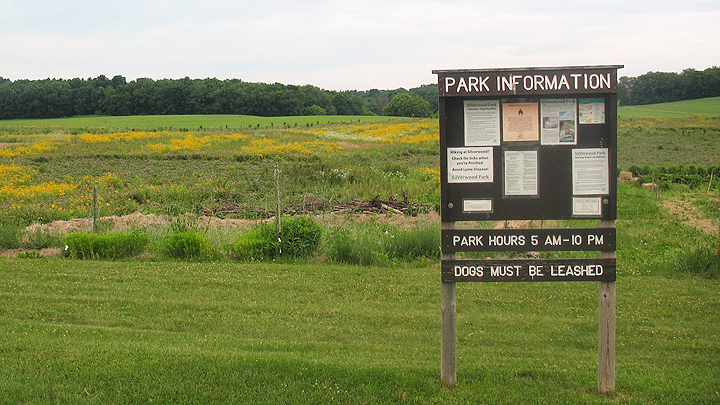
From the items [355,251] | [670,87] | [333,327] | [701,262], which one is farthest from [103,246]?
[670,87]

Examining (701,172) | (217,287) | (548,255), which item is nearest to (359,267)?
(217,287)

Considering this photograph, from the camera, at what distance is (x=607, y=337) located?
4.74m

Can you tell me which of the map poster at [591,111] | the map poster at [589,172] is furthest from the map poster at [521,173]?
the map poster at [591,111]

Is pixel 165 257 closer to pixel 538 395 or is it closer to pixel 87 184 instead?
pixel 538 395

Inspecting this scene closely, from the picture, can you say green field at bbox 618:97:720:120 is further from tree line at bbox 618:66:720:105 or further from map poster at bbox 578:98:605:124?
map poster at bbox 578:98:605:124

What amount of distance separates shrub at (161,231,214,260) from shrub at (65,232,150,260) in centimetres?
61

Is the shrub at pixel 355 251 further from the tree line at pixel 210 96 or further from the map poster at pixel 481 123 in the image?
the tree line at pixel 210 96

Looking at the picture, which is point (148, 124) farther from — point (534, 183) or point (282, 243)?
point (534, 183)

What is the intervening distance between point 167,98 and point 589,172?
360ft

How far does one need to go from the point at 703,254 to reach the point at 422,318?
17.1 feet

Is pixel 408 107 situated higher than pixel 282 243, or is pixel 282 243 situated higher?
pixel 408 107

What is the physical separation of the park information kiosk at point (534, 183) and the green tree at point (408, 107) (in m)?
105

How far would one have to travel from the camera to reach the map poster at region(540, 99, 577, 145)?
474cm

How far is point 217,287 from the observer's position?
8633 mm
